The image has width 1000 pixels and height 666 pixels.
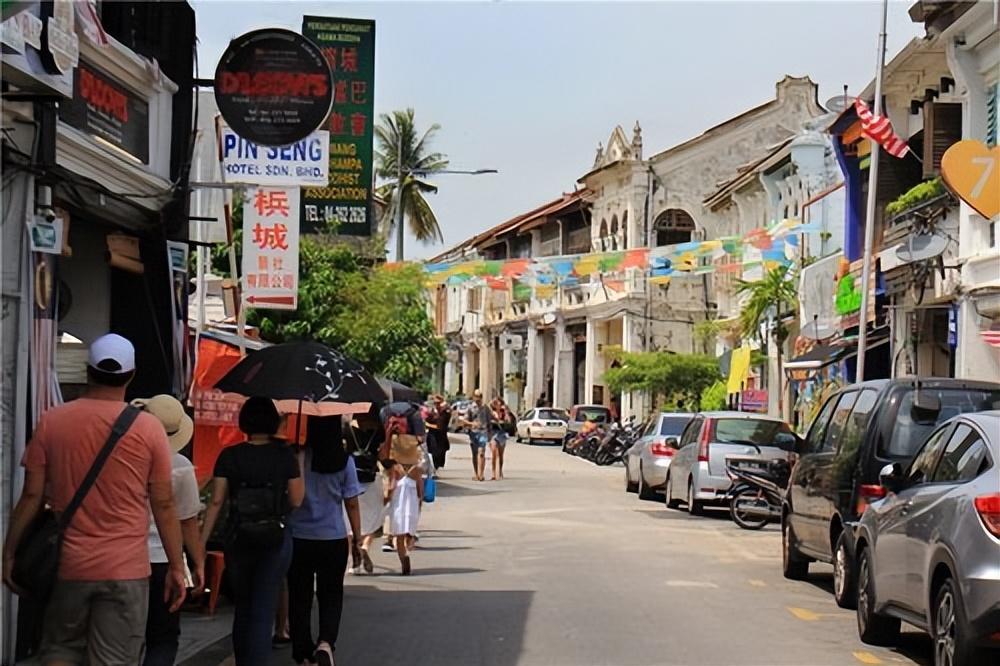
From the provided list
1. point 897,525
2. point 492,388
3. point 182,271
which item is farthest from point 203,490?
point 492,388

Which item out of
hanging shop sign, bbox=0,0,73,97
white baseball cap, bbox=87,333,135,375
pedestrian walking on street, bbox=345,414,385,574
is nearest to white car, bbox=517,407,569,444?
pedestrian walking on street, bbox=345,414,385,574

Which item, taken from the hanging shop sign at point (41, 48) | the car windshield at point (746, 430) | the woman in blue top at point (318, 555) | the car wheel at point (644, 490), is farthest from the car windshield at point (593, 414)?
the hanging shop sign at point (41, 48)

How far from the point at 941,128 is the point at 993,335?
4.09m

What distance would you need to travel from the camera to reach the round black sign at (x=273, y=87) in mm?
12891

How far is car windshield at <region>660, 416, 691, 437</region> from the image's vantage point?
27406mm

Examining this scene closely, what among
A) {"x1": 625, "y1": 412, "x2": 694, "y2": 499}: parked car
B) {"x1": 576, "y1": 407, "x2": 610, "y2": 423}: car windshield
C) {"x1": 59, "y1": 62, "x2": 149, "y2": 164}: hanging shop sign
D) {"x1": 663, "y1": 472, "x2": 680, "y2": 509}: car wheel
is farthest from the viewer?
{"x1": 576, "y1": 407, "x2": 610, "y2": 423}: car windshield

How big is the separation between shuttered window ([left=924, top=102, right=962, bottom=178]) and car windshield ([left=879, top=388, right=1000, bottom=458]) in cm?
1232

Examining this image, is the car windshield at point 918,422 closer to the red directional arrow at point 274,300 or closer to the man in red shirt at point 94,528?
the man in red shirt at point 94,528

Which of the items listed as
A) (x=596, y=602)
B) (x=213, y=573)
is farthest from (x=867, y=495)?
(x=213, y=573)

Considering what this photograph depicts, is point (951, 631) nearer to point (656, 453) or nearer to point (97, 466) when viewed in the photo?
point (97, 466)

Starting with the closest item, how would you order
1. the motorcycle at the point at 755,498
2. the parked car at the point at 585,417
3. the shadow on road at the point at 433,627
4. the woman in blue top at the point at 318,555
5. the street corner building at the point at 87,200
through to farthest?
1. the street corner building at the point at 87,200
2. the woman in blue top at the point at 318,555
3. the shadow on road at the point at 433,627
4. the motorcycle at the point at 755,498
5. the parked car at the point at 585,417

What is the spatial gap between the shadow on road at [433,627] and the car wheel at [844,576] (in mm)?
2682

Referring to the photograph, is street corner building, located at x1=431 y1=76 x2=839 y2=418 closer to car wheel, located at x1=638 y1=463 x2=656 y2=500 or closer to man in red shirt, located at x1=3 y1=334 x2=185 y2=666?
car wheel, located at x1=638 y1=463 x2=656 y2=500

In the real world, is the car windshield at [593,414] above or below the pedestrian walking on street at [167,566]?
above
